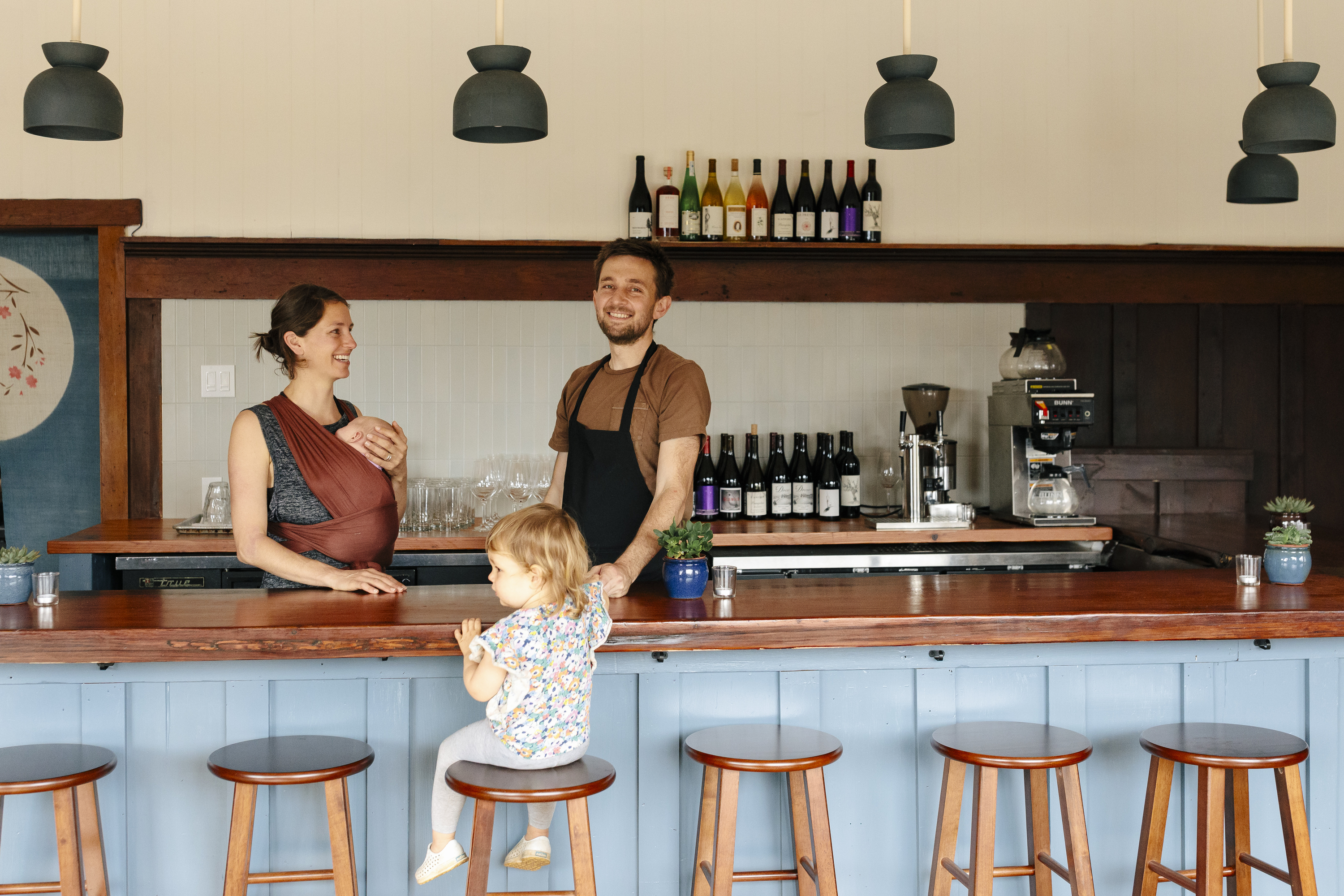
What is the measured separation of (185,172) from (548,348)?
1435mm

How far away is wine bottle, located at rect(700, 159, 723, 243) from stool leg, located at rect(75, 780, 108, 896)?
8.93 feet

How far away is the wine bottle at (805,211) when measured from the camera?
408cm

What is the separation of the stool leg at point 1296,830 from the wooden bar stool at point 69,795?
6.82 feet

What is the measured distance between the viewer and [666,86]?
4.15 metres

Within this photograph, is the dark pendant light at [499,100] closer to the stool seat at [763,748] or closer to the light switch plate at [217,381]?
the stool seat at [763,748]

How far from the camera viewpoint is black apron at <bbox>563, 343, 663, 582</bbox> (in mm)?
2545

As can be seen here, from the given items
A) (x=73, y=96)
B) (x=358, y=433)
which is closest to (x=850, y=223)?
(x=358, y=433)

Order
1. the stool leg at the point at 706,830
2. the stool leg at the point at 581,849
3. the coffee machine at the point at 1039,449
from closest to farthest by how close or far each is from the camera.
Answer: the stool leg at the point at 581,849 → the stool leg at the point at 706,830 → the coffee machine at the point at 1039,449

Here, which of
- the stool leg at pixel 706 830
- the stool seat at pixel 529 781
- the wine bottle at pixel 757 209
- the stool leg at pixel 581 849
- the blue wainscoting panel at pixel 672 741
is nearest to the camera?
the stool seat at pixel 529 781

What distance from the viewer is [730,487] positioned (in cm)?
407

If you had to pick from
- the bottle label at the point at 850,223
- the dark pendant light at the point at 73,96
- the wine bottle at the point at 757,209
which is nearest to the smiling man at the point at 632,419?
the dark pendant light at the point at 73,96

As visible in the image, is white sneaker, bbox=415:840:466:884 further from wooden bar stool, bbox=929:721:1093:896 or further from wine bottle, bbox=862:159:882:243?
wine bottle, bbox=862:159:882:243

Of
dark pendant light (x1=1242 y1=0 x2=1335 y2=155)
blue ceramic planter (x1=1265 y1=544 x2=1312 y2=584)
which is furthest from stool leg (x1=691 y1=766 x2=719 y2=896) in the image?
dark pendant light (x1=1242 y1=0 x2=1335 y2=155)

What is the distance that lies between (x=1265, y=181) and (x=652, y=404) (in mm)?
1802
